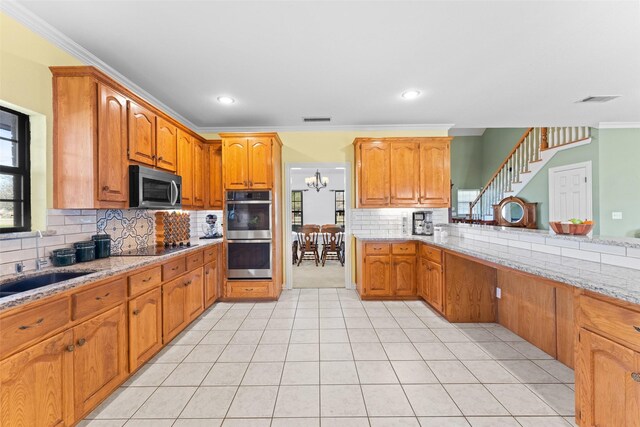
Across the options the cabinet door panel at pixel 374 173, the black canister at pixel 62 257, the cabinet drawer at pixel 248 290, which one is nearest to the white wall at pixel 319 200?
the cabinet door panel at pixel 374 173

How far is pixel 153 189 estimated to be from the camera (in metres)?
2.69

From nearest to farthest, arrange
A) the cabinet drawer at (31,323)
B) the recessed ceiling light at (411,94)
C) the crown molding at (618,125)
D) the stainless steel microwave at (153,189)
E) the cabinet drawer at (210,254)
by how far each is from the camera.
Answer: the cabinet drawer at (31,323) → the stainless steel microwave at (153,189) → the recessed ceiling light at (411,94) → the cabinet drawer at (210,254) → the crown molding at (618,125)

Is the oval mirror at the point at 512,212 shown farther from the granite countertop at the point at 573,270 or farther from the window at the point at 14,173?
the window at the point at 14,173

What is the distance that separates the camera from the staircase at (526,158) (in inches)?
212

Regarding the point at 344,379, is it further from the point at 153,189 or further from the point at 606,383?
the point at 153,189

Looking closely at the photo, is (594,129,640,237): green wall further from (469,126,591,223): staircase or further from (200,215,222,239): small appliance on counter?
(200,215,222,239): small appliance on counter

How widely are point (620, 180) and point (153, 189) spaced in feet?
23.1

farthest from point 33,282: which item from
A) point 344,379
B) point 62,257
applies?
point 344,379

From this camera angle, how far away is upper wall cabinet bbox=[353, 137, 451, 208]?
4.10m

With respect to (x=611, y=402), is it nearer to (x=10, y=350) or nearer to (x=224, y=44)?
(x=10, y=350)

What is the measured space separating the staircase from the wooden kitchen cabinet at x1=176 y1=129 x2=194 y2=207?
656 centimetres

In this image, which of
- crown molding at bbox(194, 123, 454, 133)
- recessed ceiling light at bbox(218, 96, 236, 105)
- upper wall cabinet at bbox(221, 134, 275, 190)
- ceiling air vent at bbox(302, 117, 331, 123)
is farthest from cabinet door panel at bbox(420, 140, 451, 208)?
recessed ceiling light at bbox(218, 96, 236, 105)

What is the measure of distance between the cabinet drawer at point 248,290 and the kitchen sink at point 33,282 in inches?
82.1

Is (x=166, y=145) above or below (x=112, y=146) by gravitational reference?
above
